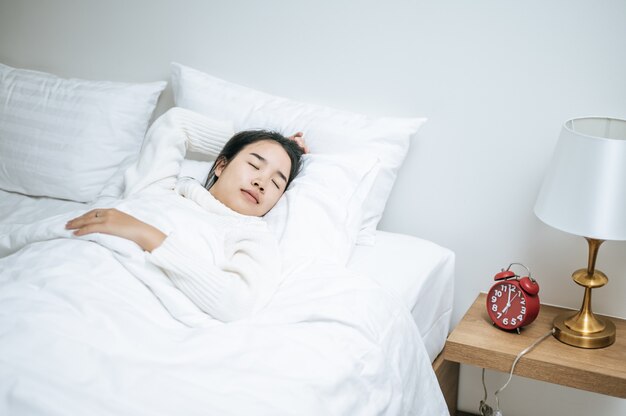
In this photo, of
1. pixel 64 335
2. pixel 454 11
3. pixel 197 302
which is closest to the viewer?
pixel 64 335

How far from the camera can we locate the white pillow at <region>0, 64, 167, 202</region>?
212 centimetres

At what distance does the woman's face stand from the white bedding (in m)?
0.30

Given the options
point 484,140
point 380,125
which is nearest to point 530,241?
point 484,140

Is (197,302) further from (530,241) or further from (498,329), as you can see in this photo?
(530,241)

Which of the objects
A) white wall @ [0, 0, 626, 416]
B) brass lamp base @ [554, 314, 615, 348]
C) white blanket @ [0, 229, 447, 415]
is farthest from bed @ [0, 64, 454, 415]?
brass lamp base @ [554, 314, 615, 348]

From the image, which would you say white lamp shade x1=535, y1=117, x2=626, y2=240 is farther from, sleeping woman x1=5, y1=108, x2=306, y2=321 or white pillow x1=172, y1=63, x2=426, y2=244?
sleeping woman x1=5, y1=108, x2=306, y2=321

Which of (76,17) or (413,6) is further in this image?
(76,17)

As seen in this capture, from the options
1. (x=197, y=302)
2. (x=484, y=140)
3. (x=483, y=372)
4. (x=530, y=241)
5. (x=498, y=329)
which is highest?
(x=484, y=140)

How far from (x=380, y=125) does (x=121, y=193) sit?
0.77 metres

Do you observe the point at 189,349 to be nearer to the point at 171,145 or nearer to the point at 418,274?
the point at 418,274

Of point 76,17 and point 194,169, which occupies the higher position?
point 76,17

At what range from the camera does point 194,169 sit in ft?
6.42

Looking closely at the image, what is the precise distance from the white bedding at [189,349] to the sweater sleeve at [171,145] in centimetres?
43

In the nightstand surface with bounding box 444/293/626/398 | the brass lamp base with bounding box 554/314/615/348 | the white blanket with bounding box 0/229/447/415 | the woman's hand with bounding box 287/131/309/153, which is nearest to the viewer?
the white blanket with bounding box 0/229/447/415
